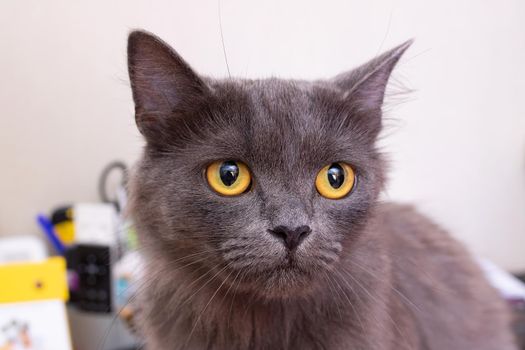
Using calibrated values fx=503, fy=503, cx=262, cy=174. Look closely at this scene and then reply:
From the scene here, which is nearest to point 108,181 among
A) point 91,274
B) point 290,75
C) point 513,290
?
point 91,274

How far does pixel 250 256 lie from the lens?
0.69 m

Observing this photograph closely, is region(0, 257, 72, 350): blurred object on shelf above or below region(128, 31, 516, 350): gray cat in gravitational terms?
below

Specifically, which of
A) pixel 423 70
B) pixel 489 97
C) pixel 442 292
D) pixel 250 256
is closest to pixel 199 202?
pixel 250 256

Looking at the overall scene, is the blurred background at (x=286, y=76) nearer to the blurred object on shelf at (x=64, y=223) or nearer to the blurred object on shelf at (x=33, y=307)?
the blurred object on shelf at (x=64, y=223)

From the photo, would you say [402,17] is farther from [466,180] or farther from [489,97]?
[466,180]

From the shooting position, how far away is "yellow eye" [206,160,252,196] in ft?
2.45

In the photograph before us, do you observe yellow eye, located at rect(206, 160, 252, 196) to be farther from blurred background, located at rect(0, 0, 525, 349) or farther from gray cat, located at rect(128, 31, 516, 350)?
blurred background, located at rect(0, 0, 525, 349)

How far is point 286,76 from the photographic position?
1.25 metres

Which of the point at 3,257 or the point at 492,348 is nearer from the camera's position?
the point at 492,348

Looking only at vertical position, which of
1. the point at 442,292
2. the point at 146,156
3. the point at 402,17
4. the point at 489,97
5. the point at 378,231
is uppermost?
the point at 402,17

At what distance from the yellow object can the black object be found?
226 mm

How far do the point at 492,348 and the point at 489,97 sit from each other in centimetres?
84

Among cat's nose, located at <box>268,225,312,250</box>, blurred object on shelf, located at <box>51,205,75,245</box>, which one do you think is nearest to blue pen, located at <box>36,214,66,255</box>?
blurred object on shelf, located at <box>51,205,75,245</box>

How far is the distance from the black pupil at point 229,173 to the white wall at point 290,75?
557 millimetres
